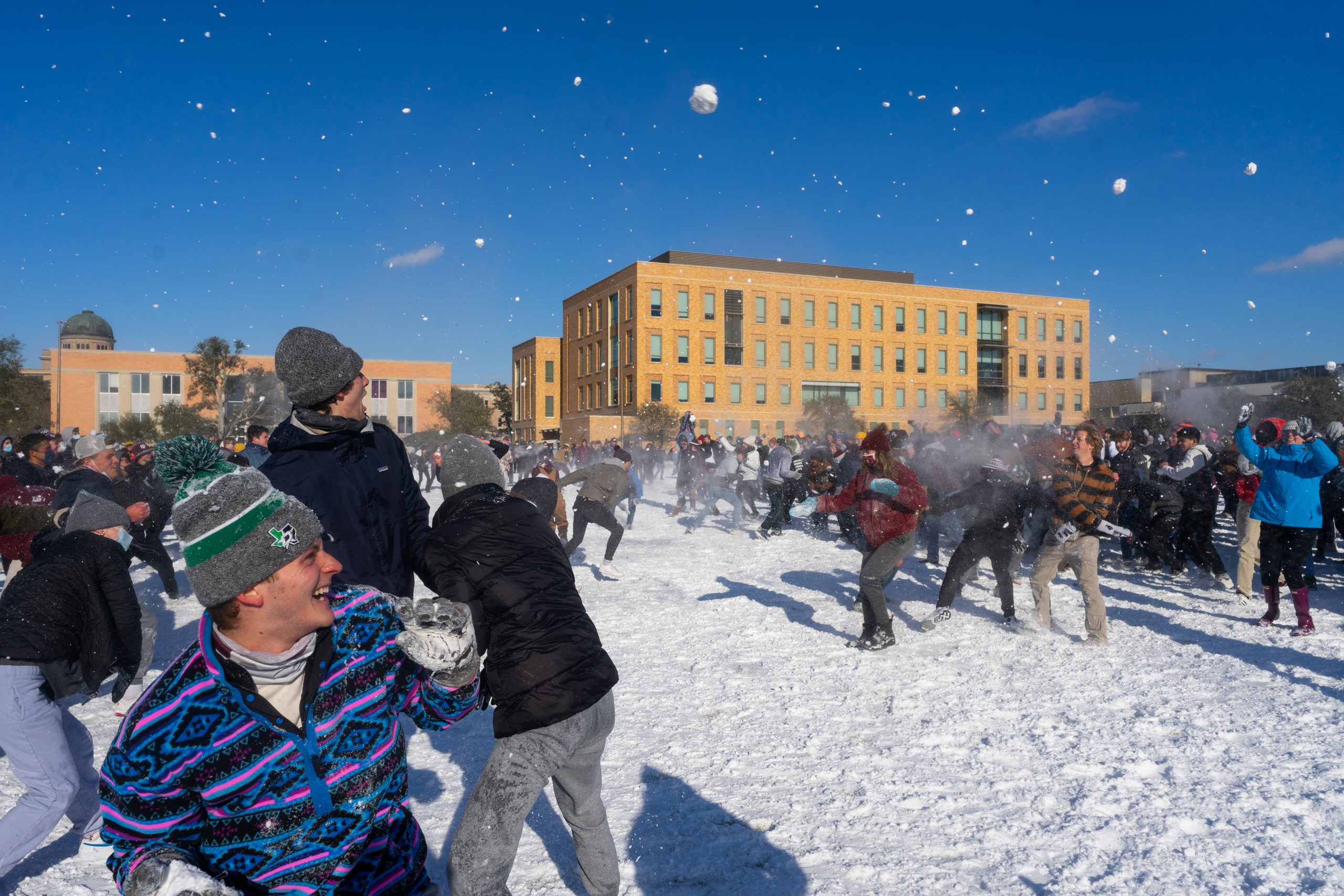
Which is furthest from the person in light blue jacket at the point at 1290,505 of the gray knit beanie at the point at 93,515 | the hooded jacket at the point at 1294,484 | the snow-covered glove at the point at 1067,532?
the gray knit beanie at the point at 93,515

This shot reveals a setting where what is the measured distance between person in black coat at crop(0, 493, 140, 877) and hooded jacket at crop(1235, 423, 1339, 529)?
8.63m

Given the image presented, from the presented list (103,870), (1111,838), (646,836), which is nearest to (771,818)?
(646,836)

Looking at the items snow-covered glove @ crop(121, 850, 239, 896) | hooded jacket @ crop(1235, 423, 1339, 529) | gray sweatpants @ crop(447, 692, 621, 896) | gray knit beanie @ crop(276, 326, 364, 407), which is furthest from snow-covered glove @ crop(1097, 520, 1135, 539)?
snow-covered glove @ crop(121, 850, 239, 896)

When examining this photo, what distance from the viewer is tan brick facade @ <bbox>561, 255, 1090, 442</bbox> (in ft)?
181

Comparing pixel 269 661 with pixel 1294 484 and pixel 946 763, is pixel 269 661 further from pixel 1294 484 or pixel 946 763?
pixel 1294 484

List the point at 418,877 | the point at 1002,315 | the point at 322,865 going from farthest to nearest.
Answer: the point at 1002,315 → the point at 418,877 → the point at 322,865

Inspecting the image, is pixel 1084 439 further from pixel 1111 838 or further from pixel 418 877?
pixel 418 877

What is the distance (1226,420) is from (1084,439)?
27.0 meters

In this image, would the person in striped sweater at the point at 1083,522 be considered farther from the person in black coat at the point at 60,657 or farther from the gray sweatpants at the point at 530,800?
the person in black coat at the point at 60,657

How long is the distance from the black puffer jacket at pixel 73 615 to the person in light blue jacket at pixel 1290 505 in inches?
338

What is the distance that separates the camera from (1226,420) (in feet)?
92.4

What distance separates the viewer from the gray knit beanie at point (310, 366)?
2492mm

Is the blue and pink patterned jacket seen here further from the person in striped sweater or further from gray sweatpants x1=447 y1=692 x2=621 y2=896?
the person in striped sweater

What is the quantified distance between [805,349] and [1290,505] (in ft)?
171
